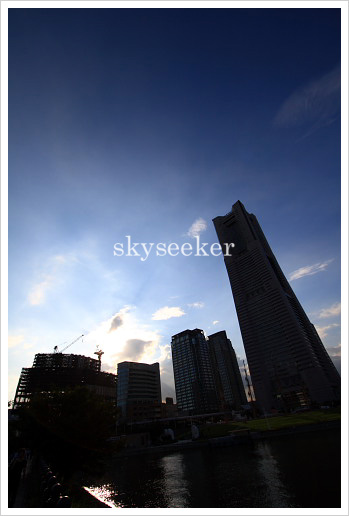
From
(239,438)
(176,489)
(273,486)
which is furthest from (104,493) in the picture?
(239,438)

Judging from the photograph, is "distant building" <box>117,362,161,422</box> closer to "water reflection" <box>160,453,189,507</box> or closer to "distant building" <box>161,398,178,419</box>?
"distant building" <box>161,398,178,419</box>

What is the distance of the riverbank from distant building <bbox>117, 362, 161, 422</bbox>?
93.5 metres

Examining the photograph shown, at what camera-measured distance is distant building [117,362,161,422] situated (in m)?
164

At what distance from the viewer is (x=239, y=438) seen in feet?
216

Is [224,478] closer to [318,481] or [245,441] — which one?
[318,481]

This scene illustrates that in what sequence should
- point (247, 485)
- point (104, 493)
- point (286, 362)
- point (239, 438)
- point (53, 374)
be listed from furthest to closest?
point (53, 374), point (286, 362), point (239, 438), point (104, 493), point (247, 485)

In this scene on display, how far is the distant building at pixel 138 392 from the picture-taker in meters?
164

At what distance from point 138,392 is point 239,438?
124m

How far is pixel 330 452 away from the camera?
3219 centimetres

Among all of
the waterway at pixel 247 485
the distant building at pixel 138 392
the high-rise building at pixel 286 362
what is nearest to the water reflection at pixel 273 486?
the waterway at pixel 247 485

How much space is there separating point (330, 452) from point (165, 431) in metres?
76.4

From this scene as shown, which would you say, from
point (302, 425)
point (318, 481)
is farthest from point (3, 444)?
point (302, 425)

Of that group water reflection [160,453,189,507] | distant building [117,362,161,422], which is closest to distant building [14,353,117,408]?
distant building [117,362,161,422]

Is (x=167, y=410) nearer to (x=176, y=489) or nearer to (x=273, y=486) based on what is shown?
(x=176, y=489)
